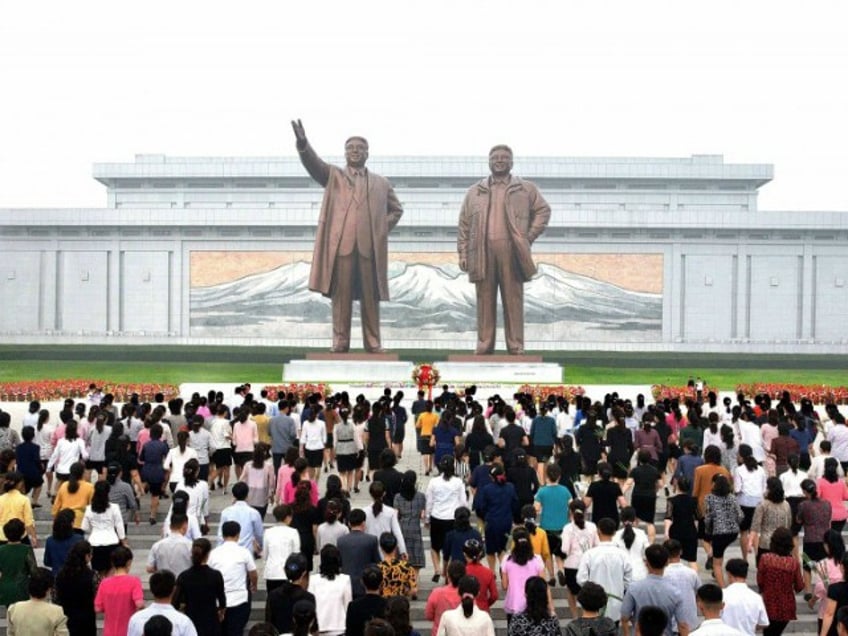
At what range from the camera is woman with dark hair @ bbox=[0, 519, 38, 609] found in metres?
7.10

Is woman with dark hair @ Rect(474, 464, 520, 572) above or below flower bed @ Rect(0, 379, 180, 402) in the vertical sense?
above

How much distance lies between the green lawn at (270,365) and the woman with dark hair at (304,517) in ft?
70.6

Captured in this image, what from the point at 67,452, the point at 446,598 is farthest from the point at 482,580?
the point at 67,452

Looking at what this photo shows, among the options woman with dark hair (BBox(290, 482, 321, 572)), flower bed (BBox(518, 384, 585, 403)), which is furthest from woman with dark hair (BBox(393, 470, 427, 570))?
flower bed (BBox(518, 384, 585, 403))

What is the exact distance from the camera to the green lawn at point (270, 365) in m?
31.3

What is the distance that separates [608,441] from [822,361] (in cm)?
2808

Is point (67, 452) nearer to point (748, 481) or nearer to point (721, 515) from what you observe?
point (721, 515)

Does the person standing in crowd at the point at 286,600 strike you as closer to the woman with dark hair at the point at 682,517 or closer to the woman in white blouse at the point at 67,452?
the woman with dark hair at the point at 682,517

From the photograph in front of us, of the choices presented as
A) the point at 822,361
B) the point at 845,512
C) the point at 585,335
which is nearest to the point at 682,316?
the point at 585,335

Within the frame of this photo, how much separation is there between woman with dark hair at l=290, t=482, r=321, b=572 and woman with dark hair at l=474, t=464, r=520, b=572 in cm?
142

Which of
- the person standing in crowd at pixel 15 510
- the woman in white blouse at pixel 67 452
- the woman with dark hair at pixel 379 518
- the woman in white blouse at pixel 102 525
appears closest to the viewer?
the woman with dark hair at pixel 379 518

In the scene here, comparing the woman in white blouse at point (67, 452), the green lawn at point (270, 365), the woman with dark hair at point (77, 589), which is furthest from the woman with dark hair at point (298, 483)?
the green lawn at point (270, 365)

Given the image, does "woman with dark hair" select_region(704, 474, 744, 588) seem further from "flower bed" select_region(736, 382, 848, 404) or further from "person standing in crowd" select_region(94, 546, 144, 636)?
"flower bed" select_region(736, 382, 848, 404)

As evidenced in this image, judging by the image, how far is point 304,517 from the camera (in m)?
8.04
